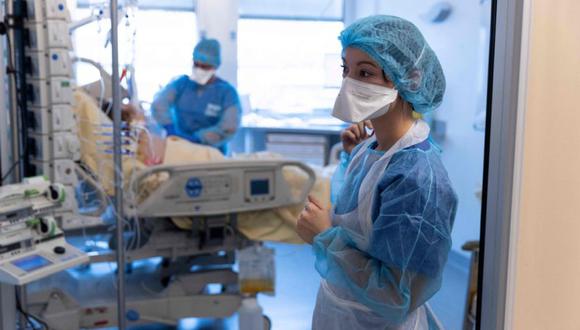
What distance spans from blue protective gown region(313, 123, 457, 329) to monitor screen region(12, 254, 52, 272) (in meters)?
0.97

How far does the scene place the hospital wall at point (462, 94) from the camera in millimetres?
3539

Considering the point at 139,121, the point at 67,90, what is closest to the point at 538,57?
the point at 67,90

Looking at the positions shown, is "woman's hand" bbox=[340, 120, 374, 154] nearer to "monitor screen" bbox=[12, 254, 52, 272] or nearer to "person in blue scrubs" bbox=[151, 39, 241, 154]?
"monitor screen" bbox=[12, 254, 52, 272]

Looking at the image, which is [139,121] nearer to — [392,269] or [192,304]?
[192,304]

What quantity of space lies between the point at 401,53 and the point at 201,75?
8.01ft

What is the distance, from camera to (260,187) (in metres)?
2.71

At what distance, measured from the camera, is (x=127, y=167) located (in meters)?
2.70

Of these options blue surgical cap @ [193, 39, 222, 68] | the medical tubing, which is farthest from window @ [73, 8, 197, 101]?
the medical tubing

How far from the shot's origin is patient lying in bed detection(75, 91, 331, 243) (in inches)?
104

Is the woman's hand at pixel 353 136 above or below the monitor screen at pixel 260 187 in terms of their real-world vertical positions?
above

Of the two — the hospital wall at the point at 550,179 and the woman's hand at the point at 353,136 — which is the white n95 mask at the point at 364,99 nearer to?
the woman's hand at the point at 353,136

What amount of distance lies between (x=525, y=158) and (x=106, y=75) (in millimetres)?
1683

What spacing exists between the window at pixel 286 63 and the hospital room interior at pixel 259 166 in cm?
1

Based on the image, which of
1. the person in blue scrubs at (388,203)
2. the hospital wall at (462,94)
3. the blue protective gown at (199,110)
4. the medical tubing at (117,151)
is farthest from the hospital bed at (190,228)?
the person in blue scrubs at (388,203)
